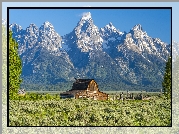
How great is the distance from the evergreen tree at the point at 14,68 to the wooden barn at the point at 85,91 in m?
0.79

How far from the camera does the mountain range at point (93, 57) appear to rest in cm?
1198

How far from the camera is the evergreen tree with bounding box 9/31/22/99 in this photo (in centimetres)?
1188

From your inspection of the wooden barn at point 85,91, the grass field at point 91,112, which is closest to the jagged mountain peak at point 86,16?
the wooden barn at point 85,91

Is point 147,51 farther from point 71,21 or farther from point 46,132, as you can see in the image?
point 46,132

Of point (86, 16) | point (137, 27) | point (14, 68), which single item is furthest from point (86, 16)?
point (14, 68)

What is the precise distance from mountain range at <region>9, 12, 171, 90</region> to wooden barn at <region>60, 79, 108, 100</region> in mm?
88

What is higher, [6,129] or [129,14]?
[129,14]

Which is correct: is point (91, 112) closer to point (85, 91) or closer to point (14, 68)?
point (85, 91)

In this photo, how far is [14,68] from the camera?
39.2ft

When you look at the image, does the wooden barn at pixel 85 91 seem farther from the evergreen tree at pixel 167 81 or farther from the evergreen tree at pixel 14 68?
the evergreen tree at pixel 167 81

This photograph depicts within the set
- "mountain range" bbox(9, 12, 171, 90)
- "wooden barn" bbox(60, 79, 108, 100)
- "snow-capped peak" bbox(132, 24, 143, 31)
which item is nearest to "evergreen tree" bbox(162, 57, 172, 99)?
"mountain range" bbox(9, 12, 171, 90)

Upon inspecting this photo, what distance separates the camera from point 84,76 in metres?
12.0

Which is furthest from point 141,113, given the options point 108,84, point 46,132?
point 46,132

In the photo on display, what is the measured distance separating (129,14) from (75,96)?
5.50ft
